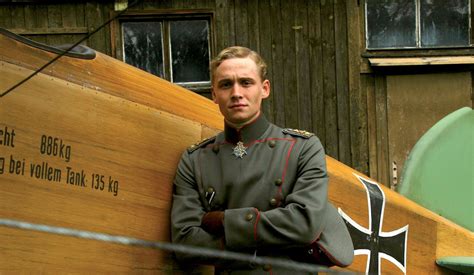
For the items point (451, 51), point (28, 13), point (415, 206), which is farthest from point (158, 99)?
point (451, 51)

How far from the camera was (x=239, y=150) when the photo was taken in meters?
2.87

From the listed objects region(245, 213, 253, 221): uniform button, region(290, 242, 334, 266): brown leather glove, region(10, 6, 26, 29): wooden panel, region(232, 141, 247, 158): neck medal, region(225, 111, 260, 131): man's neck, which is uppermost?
region(10, 6, 26, 29): wooden panel

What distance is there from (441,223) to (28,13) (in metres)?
4.82

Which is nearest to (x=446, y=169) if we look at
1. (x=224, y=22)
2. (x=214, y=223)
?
(x=214, y=223)

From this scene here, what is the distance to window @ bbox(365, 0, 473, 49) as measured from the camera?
27.2 feet

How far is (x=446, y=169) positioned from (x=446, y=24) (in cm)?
379

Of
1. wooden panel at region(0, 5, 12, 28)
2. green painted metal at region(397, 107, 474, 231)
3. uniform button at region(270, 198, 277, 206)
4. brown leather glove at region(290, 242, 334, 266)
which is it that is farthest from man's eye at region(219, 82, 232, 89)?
wooden panel at region(0, 5, 12, 28)

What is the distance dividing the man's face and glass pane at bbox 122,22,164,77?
17.3 feet

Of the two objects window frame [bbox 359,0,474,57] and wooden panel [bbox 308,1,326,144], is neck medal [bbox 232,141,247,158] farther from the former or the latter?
window frame [bbox 359,0,474,57]

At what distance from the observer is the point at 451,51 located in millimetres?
8281

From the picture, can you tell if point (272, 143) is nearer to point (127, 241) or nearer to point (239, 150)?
point (239, 150)

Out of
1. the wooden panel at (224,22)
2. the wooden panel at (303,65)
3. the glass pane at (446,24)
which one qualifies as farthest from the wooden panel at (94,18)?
the glass pane at (446,24)

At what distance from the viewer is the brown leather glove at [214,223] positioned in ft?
8.84

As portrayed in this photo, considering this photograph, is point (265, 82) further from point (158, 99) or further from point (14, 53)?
point (14, 53)
